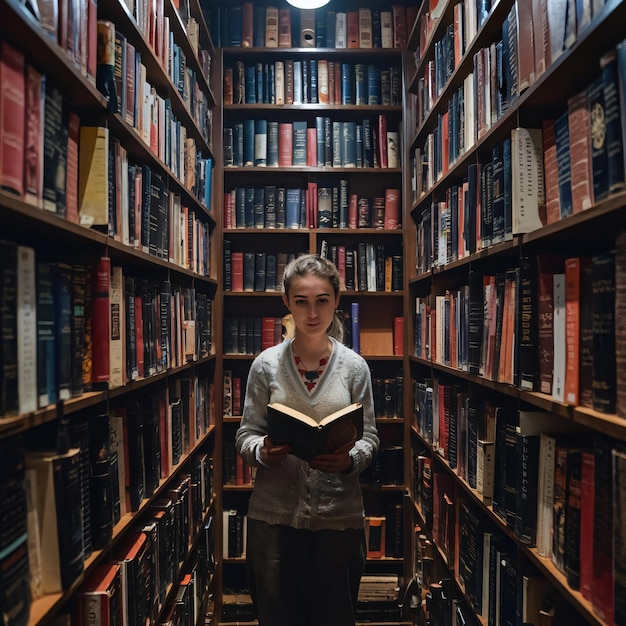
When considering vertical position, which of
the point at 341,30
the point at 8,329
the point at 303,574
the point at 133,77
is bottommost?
the point at 303,574

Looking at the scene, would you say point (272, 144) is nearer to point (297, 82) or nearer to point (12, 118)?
point (297, 82)

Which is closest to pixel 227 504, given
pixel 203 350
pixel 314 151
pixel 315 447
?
pixel 203 350

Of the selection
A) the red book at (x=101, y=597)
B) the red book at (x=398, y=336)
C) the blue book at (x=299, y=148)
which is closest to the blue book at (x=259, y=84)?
the blue book at (x=299, y=148)

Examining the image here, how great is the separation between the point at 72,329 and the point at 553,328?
98 centimetres

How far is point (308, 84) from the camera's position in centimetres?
284

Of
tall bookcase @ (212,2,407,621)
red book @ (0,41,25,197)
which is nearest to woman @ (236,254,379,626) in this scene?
red book @ (0,41,25,197)

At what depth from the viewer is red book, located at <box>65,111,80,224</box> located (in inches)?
43.1

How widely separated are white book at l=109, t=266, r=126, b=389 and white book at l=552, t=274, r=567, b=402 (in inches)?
38.7

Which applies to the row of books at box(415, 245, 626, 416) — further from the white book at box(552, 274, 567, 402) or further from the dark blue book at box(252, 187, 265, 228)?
the dark blue book at box(252, 187, 265, 228)

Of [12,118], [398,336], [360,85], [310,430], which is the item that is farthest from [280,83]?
[12,118]

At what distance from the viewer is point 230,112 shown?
9.59ft

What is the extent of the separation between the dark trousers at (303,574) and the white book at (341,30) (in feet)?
7.94

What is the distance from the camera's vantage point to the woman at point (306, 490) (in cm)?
166

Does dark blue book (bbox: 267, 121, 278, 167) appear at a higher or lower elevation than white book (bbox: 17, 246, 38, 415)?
higher
